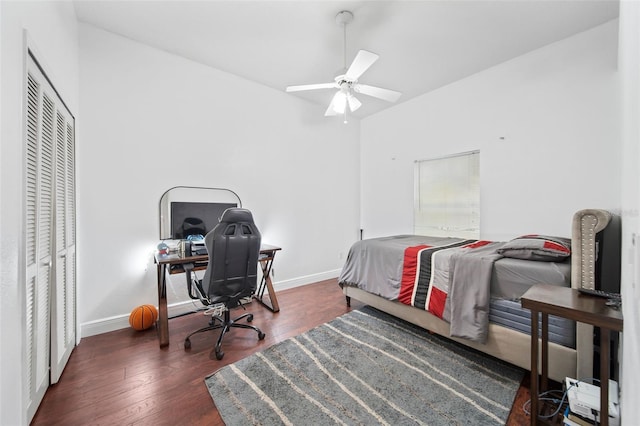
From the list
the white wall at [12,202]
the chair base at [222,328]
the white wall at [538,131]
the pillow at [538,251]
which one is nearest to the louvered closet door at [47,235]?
the white wall at [12,202]

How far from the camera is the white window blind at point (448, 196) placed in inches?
138

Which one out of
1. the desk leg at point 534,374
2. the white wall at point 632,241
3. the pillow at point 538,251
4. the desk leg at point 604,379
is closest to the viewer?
the white wall at point 632,241

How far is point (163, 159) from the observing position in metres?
2.87

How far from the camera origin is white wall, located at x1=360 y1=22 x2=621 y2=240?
252 cm

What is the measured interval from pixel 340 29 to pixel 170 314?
362 centimetres

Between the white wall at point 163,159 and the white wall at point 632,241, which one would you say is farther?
the white wall at point 163,159

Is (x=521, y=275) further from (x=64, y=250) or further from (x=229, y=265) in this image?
(x=64, y=250)

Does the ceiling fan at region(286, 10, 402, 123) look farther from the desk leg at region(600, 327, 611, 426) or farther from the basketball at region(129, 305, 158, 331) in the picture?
the basketball at region(129, 305, 158, 331)

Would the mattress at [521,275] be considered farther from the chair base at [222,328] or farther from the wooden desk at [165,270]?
the wooden desk at [165,270]

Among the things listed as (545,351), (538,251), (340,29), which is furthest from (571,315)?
(340,29)

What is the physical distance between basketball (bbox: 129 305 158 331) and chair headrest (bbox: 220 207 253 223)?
1.36m

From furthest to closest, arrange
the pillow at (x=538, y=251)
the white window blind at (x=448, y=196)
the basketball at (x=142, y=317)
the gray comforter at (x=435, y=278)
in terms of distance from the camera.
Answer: the white window blind at (x=448, y=196)
the basketball at (x=142, y=317)
the gray comforter at (x=435, y=278)
the pillow at (x=538, y=251)

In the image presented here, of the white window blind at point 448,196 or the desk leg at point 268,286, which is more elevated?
the white window blind at point 448,196

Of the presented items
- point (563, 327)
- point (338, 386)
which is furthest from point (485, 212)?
point (338, 386)
